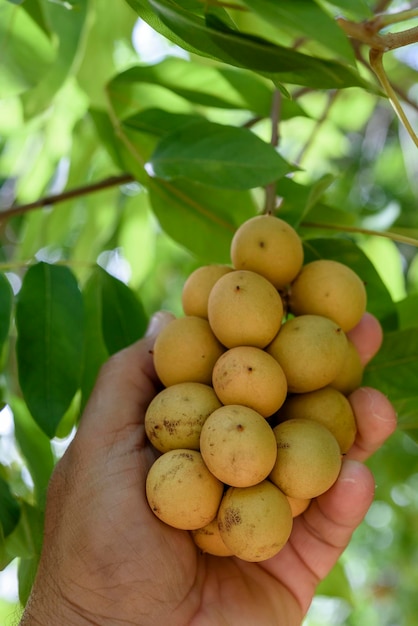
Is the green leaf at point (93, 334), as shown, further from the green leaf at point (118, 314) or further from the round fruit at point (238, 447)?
the round fruit at point (238, 447)

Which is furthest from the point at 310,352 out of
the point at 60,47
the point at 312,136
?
the point at 60,47

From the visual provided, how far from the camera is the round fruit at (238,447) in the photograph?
1148 mm

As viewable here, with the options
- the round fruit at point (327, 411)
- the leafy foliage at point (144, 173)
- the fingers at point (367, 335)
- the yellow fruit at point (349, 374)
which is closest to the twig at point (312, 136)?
the leafy foliage at point (144, 173)

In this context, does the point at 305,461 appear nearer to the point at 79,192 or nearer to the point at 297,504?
the point at 297,504

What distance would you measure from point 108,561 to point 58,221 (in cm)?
138

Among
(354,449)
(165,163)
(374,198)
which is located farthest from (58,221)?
(374,198)

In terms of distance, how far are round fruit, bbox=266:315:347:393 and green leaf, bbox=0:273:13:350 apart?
587 millimetres

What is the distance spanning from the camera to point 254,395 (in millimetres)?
1238

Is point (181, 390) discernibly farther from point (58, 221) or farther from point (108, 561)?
point (58, 221)

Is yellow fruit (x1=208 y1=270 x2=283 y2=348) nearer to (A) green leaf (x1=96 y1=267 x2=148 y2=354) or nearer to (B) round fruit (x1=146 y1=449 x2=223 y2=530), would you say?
(B) round fruit (x1=146 y1=449 x2=223 y2=530)

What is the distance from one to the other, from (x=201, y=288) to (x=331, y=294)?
0.27m

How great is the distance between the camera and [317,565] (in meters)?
1.55

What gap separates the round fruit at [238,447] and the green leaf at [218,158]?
1.82ft

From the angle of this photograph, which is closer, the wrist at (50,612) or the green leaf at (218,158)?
the wrist at (50,612)
